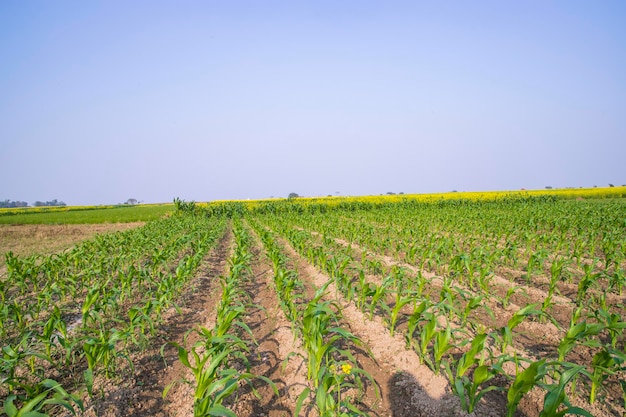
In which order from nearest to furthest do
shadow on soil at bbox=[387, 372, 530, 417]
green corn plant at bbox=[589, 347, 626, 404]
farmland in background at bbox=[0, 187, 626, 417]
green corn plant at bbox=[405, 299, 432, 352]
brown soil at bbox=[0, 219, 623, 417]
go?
1. green corn plant at bbox=[589, 347, 626, 404]
2. farmland in background at bbox=[0, 187, 626, 417]
3. shadow on soil at bbox=[387, 372, 530, 417]
4. brown soil at bbox=[0, 219, 623, 417]
5. green corn plant at bbox=[405, 299, 432, 352]

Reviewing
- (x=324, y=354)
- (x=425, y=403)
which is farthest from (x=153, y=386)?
(x=425, y=403)

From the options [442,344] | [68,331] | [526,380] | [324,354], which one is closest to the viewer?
[526,380]

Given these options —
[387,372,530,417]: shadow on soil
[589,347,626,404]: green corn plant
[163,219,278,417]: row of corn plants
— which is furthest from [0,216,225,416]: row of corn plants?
[589,347,626,404]: green corn plant

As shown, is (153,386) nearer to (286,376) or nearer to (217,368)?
(217,368)

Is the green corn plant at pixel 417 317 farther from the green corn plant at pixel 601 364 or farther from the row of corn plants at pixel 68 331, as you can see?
the row of corn plants at pixel 68 331

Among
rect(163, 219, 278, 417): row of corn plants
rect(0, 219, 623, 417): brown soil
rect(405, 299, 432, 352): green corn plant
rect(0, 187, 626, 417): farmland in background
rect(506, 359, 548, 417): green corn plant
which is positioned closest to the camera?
rect(506, 359, 548, 417): green corn plant

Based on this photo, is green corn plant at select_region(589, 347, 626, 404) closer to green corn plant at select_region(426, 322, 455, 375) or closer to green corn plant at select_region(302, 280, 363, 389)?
green corn plant at select_region(426, 322, 455, 375)

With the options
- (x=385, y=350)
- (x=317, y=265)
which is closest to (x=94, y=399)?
(x=385, y=350)

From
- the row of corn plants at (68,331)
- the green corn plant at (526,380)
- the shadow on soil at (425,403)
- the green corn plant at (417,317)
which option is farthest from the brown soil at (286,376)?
the green corn plant at (526,380)

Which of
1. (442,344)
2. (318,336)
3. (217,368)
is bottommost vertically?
(217,368)

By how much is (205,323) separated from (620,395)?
5399 millimetres

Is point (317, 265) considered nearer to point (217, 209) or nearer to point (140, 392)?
point (140, 392)

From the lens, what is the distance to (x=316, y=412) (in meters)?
3.02

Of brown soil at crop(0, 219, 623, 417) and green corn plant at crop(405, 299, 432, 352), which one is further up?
green corn plant at crop(405, 299, 432, 352)
